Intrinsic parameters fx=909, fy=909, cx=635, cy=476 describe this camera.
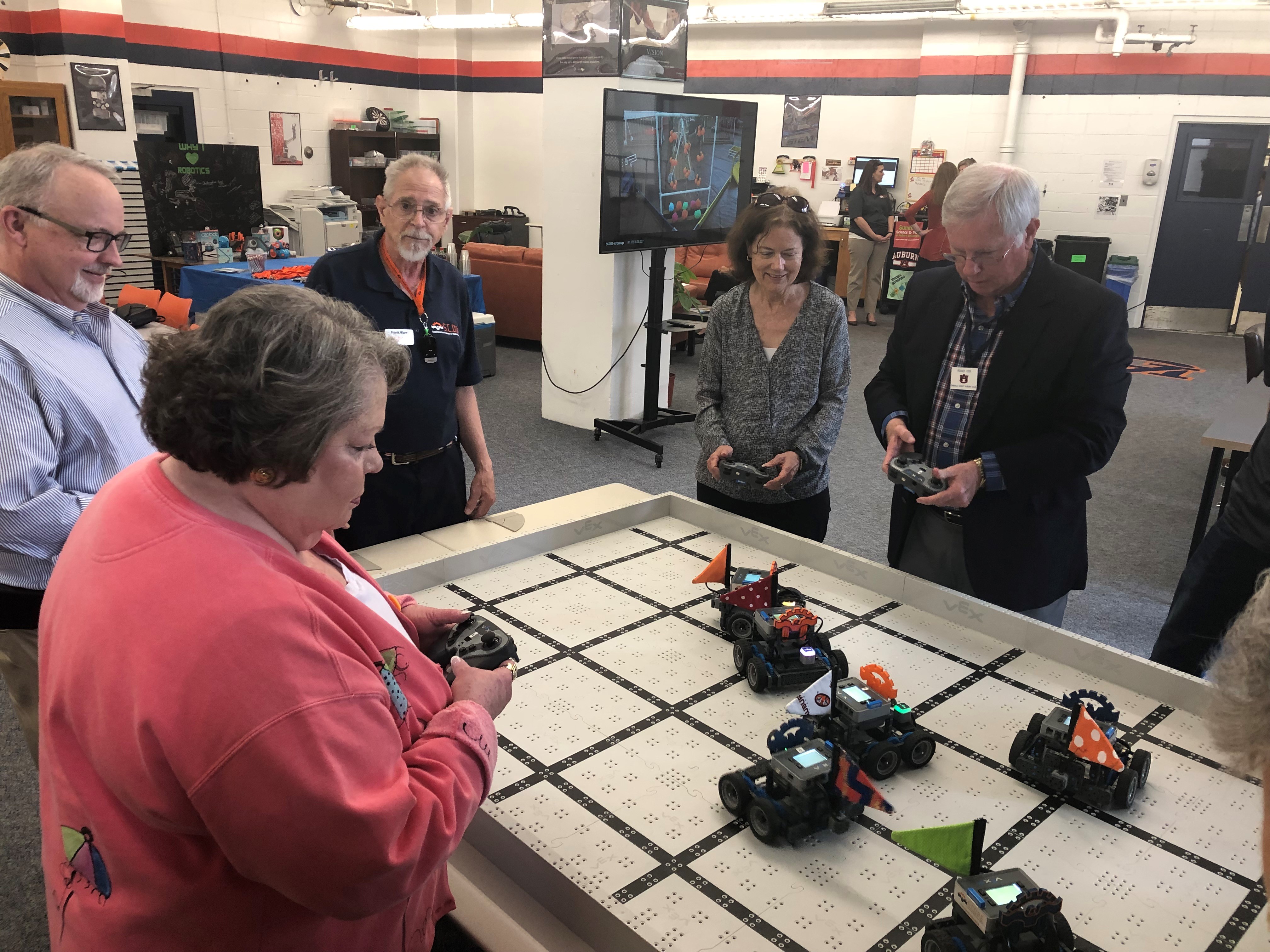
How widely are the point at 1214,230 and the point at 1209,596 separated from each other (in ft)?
30.3

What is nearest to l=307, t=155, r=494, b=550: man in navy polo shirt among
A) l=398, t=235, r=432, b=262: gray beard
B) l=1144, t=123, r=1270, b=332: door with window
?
l=398, t=235, r=432, b=262: gray beard

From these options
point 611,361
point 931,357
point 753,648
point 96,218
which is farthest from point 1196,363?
point 96,218

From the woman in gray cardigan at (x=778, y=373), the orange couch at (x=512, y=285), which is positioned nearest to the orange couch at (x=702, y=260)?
the orange couch at (x=512, y=285)

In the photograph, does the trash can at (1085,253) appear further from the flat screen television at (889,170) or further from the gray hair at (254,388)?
the gray hair at (254,388)

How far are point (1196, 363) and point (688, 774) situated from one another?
28.8ft

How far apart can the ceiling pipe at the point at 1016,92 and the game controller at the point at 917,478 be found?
906 cm

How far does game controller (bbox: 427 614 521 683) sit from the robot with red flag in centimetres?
48

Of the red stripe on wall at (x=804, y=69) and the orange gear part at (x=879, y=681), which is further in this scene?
the red stripe on wall at (x=804, y=69)

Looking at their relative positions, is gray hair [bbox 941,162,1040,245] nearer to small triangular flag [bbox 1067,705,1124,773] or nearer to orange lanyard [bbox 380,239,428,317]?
small triangular flag [bbox 1067,705,1124,773]

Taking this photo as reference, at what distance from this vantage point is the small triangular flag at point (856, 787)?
4.10 ft

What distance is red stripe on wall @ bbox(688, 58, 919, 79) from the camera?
1055 centimetres

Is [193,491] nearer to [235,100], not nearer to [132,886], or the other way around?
[132,886]

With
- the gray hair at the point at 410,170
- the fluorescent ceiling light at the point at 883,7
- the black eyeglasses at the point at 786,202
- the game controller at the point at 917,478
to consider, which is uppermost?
the fluorescent ceiling light at the point at 883,7

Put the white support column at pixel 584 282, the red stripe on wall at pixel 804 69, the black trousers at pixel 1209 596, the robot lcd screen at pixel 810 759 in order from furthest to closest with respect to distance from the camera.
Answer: the red stripe on wall at pixel 804 69, the white support column at pixel 584 282, the black trousers at pixel 1209 596, the robot lcd screen at pixel 810 759
